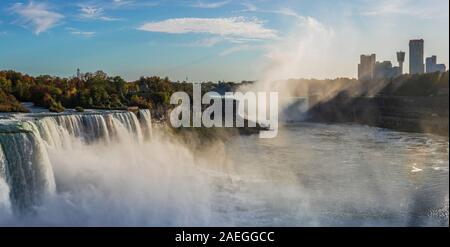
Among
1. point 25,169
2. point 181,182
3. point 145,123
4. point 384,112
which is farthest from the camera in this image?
point 384,112

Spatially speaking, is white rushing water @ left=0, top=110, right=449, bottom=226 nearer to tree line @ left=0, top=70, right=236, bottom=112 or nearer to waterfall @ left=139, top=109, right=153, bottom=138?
waterfall @ left=139, top=109, right=153, bottom=138

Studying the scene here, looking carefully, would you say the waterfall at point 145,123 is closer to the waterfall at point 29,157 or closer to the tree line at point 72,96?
the tree line at point 72,96

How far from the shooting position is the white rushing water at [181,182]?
7.59m

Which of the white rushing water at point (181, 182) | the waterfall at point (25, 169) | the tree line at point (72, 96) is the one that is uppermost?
Result: the tree line at point (72, 96)

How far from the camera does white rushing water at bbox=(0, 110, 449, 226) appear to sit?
7586 mm

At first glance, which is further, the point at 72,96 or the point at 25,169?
the point at 72,96

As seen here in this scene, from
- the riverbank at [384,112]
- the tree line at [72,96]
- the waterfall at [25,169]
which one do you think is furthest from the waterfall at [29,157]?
the riverbank at [384,112]

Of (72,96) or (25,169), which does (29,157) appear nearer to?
(25,169)

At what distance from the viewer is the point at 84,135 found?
37.0 feet

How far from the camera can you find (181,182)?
36.7 feet

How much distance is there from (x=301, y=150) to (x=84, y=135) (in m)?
9.61

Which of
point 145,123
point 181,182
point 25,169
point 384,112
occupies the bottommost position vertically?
point 181,182

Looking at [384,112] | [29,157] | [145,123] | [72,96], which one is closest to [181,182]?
[29,157]

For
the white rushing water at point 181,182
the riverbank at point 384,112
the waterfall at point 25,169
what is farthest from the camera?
the riverbank at point 384,112
